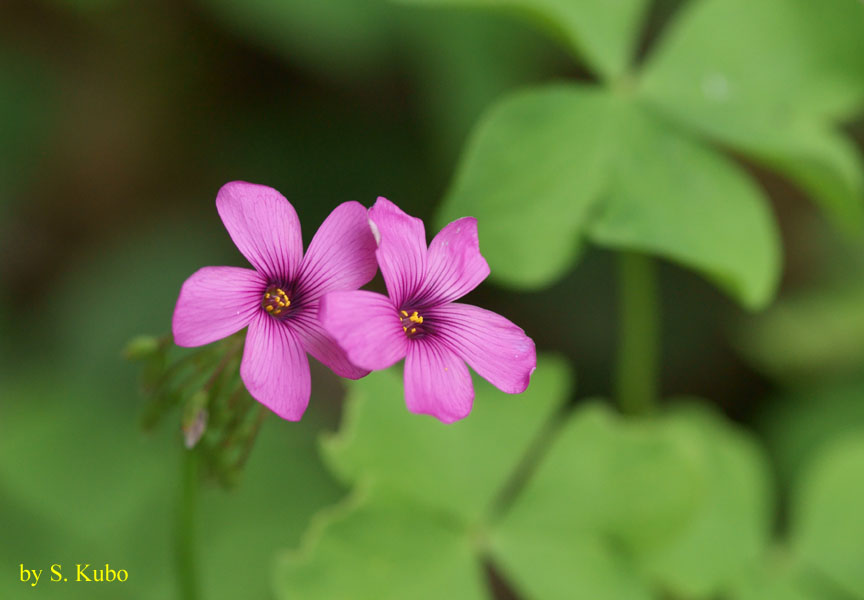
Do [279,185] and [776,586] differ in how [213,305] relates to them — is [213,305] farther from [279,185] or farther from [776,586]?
[279,185]

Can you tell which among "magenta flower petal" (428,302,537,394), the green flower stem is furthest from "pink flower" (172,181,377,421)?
the green flower stem

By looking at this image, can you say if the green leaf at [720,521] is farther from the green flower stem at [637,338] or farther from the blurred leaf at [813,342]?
the blurred leaf at [813,342]

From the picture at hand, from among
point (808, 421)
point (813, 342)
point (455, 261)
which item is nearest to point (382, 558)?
point (455, 261)

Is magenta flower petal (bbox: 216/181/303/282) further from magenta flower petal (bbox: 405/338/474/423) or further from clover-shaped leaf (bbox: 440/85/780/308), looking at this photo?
clover-shaped leaf (bbox: 440/85/780/308)

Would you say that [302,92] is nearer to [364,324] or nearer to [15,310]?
[15,310]

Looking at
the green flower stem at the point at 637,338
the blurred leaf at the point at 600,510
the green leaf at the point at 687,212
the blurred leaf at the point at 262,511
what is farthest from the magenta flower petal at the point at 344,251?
the blurred leaf at the point at 262,511

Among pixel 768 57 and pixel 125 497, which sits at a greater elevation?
pixel 768 57
